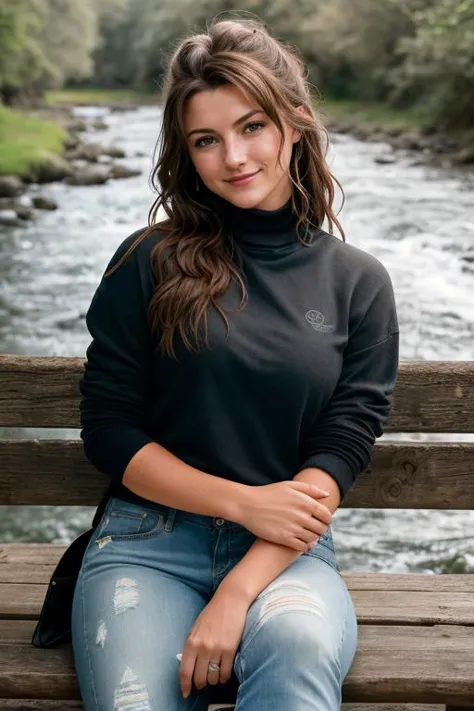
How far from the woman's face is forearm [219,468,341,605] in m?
0.62

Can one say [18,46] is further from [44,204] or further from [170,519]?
[170,519]

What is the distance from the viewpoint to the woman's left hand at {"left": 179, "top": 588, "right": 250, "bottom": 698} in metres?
1.68

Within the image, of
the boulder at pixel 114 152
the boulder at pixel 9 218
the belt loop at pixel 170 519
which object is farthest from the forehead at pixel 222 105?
the boulder at pixel 114 152

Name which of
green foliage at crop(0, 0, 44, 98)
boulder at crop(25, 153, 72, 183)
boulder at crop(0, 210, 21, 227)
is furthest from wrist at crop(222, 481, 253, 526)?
green foliage at crop(0, 0, 44, 98)

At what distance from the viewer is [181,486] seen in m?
1.87

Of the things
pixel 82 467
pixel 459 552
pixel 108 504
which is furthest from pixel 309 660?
pixel 459 552

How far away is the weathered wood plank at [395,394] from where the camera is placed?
2240mm

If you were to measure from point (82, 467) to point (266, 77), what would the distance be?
0.95m

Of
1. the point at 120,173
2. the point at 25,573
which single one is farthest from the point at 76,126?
the point at 25,573

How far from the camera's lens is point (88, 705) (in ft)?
5.60

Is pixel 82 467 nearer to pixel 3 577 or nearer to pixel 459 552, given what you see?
pixel 3 577

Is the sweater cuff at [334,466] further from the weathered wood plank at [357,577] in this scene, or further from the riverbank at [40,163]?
the riverbank at [40,163]

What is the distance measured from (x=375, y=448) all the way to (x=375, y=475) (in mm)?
64

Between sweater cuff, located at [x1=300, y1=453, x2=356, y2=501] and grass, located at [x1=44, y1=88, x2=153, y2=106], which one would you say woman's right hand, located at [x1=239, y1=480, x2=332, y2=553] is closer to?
sweater cuff, located at [x1=300, y1=453, x2=356, y2=501]
